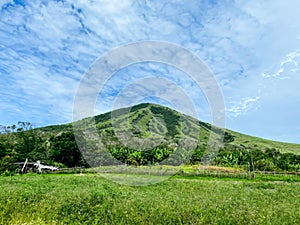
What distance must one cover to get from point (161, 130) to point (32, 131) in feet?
133

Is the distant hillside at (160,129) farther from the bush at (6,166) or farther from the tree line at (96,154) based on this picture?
the bush at (6,166)

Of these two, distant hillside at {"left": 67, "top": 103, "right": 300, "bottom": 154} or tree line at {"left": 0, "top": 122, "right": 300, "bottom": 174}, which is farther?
distant hillside at {"left": 67, "top": 103, "right": 300, "bottom": 154}

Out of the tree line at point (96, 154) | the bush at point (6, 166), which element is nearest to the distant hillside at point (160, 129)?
the tree line at point (96, 154)

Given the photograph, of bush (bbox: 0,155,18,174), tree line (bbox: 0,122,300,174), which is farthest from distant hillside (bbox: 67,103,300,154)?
bush (bbox: 0,155,18,174)

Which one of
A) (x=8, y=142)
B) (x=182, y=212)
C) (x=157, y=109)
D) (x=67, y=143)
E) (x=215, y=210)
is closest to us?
(x=182, y=212)

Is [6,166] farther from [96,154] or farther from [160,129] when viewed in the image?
[160,129]

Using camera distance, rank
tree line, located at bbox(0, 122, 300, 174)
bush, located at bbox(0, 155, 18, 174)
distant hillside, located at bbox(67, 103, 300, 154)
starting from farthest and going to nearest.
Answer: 1. distant hillside, located at bbox(67, 103, 300, 154)
2. tree line, located at bbox(0, 122, 300, 174)
3. bush, located at bbox(0, 155, 18, 174)

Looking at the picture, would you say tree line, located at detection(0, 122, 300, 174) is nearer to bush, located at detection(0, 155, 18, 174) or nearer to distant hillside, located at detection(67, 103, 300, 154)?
distant hillside, located at detection(67, 103, 300, 154)

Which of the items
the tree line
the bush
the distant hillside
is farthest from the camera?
the distant hillside

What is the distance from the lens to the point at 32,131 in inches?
2783

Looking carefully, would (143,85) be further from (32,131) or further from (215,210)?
(32,131)

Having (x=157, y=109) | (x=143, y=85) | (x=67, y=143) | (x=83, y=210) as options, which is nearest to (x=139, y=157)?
(x=67, y=143)

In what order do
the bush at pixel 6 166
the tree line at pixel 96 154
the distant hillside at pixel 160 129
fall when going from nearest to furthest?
the bush at pixel 6 166 → the tree line at pixel 96 154 → the distant hillside at pixel 160 129

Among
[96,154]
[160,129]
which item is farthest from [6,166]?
[160,129]
